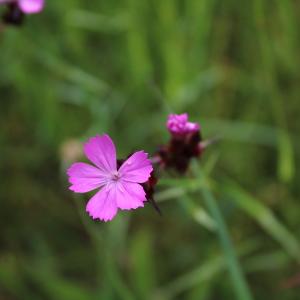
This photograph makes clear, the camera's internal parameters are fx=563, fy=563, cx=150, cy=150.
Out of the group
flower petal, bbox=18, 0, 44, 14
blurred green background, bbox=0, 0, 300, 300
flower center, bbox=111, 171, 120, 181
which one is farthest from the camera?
blurred green background, bbox=0, 0, 300, 300

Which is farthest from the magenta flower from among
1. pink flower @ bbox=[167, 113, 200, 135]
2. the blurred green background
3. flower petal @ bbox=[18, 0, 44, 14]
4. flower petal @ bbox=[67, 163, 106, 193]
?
flower petal @ bbox=[67, 163, 106, 193]

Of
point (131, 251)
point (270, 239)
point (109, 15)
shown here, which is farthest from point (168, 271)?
point (109, 15)

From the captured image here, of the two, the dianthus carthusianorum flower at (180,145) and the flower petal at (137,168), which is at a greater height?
the dianthus carthusianorum flower at (180,145)

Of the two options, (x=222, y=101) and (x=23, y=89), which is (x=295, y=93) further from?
(x=23, y=89)

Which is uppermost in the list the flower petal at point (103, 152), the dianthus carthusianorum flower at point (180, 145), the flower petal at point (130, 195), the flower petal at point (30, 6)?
the flower petal at point (30, 6)

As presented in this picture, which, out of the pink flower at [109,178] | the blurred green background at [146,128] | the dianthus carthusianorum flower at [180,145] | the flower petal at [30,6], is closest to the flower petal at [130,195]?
the pink flower at [109,178]

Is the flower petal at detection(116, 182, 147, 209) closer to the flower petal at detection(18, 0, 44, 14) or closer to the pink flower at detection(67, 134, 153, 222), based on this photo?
the pink flower at detection(67, 134, 153, 222)

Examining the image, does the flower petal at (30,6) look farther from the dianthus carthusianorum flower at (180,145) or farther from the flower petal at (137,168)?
the flower petal at (137,168)
